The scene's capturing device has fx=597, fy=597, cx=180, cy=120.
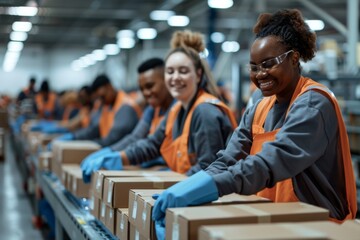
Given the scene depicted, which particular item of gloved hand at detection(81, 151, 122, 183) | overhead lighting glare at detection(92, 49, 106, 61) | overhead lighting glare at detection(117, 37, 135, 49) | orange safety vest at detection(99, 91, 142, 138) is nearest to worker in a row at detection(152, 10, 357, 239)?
gloved hand at detection(81, 151, 122, 183)

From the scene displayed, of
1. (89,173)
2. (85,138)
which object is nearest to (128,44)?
(85,138)

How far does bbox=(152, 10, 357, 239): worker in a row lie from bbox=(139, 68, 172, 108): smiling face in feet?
6.21

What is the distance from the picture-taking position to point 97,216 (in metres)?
3.17

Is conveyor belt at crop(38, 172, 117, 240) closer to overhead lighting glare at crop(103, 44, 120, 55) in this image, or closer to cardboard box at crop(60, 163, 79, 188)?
cardboard box at crop(60, 163, 79, 188)

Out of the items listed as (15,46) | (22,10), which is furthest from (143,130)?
(15,46)

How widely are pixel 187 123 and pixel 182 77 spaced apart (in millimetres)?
314

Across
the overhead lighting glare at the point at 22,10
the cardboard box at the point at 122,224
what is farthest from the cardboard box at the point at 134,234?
the overhead lighting glare at the point at 22,10

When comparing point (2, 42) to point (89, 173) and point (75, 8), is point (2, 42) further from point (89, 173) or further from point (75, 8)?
point (89, 173)

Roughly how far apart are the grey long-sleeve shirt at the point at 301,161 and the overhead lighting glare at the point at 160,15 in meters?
13.6

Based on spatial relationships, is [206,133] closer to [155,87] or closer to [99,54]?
[155,87]

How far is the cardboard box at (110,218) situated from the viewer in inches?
110

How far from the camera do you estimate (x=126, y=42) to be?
2162 cm

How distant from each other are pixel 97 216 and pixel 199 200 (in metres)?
1.28

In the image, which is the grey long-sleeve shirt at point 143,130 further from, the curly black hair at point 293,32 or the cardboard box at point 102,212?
the curly black hair at point 293,32
